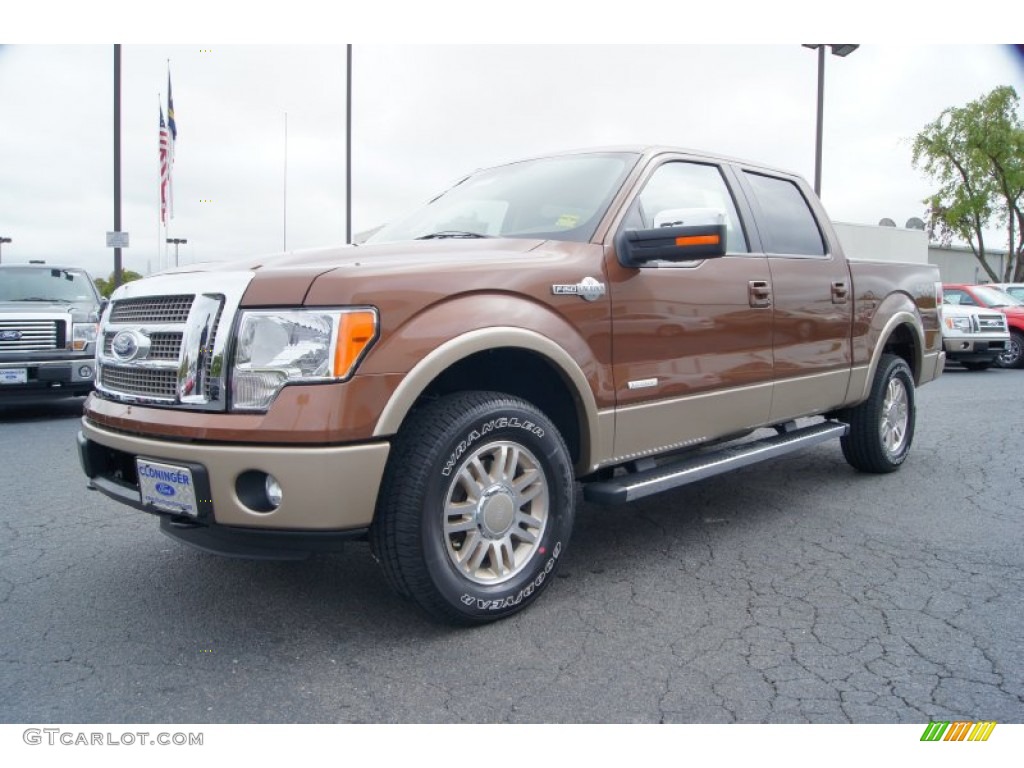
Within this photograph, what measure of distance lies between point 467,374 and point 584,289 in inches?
22.8

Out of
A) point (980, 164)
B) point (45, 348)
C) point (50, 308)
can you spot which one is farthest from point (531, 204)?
point (980, 164)

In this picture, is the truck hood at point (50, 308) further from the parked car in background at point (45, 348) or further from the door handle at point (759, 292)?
the door handle at point (759, 292)

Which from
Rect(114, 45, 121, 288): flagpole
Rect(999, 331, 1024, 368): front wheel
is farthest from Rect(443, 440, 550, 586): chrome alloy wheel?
Rect(114, 45, 121, 288): flagpole

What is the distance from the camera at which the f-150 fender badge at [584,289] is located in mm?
3229

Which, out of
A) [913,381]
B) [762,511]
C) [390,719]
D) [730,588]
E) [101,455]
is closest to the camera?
[390,719]

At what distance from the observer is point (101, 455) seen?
10.6 feet

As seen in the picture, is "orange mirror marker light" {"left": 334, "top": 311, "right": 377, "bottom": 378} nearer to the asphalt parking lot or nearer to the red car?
the asphalt parking lot

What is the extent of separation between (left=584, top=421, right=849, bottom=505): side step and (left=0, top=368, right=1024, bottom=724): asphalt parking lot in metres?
0.40

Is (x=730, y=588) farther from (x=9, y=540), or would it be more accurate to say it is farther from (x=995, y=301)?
(x=995, y=301)

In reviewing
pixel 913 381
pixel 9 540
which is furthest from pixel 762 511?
pixel 9 540

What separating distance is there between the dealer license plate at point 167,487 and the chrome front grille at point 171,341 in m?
0.22

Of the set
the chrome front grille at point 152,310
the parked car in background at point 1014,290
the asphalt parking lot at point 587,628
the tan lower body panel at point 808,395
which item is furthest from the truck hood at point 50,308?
the parked car in background at point 1014,290

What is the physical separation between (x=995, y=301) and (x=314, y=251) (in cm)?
1616

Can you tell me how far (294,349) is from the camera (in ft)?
8.74
